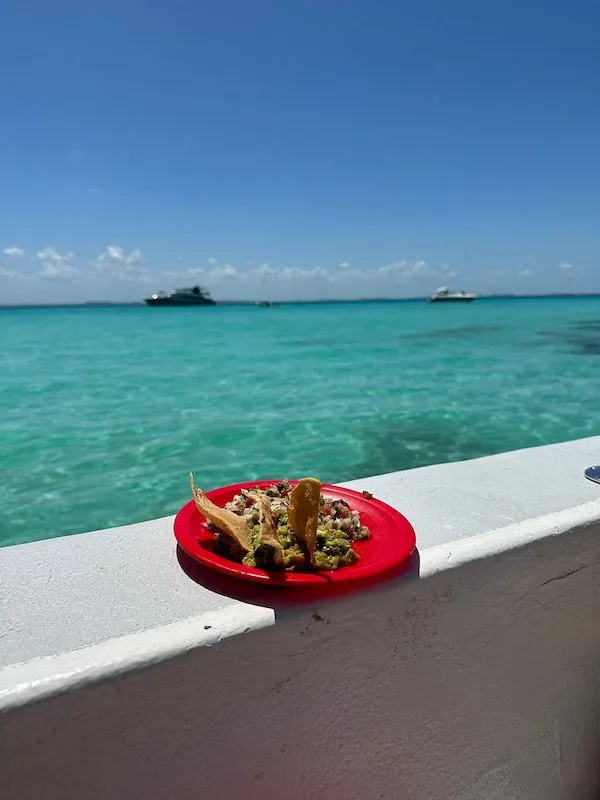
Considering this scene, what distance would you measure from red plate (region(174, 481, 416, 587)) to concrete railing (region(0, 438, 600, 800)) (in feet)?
0.12

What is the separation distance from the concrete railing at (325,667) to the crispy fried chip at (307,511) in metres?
0.10

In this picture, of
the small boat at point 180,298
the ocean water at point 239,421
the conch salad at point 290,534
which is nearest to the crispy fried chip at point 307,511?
the conch salad at point 290,534

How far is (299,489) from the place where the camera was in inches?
39.5

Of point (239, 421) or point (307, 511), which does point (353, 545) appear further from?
point (239, 421)

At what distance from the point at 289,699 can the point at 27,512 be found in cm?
486

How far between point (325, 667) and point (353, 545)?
23 centimetres

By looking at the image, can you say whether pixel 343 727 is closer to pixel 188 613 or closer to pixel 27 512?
pixel 188 613

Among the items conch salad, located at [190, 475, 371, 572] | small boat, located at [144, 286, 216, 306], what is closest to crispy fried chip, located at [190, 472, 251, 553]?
conch salad, located at [190, 475, 371, 572]

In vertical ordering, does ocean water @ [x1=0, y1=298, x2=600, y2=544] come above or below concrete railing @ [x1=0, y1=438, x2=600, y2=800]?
below

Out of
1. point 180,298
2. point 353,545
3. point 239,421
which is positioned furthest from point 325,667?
point 180,298

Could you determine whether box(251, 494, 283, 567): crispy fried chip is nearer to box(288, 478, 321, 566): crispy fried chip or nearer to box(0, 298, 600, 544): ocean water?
box(288, 478, 321, 566): crispy fried chip

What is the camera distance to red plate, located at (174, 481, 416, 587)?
0.96 metres

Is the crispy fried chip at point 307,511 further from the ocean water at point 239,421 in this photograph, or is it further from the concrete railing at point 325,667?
the ocean water at point 239,421

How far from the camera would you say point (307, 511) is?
100cm
